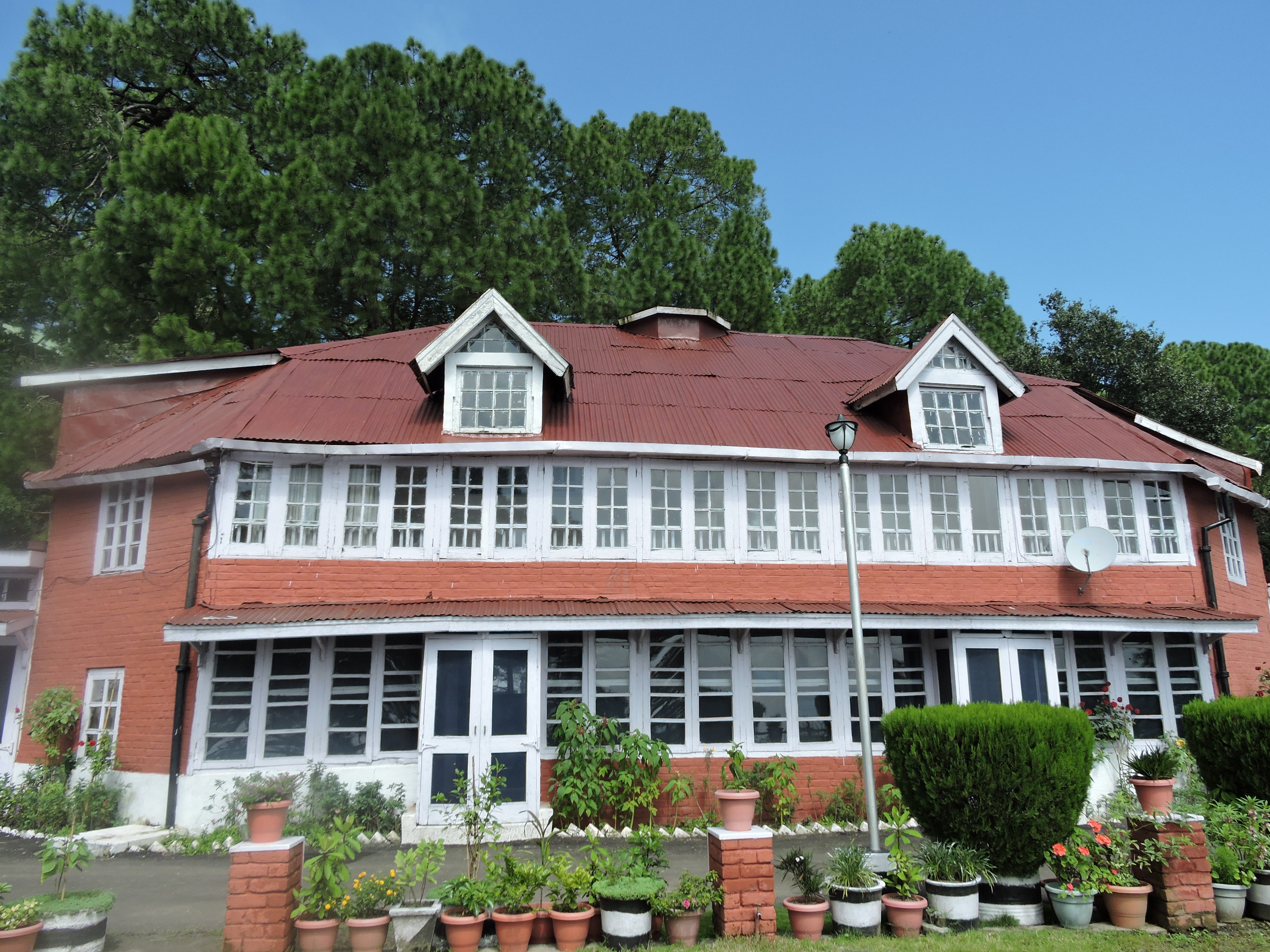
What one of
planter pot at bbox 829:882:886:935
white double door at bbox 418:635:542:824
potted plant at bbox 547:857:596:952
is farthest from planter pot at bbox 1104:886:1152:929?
white double door at bbox 418:635:542:824

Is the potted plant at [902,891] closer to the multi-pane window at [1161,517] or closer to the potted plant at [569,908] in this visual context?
the potted plant at [569,908]

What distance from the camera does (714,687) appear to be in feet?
44.2

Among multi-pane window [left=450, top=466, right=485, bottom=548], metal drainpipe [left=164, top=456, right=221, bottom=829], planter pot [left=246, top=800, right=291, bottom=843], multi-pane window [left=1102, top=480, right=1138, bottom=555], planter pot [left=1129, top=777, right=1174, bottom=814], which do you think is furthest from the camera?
multi-pane window [left=1102, top=480, right=1138, bottom=555]

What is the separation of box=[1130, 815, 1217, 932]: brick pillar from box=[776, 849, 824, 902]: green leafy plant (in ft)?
9.51

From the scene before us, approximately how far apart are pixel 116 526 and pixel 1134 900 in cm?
1463

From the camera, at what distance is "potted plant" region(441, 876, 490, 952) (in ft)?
22.0

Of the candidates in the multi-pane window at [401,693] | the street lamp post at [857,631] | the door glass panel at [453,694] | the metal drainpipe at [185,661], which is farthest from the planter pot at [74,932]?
the street lamp post at [857,631]

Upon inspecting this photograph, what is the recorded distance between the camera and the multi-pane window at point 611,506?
13734 millimetres

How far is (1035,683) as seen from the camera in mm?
13742

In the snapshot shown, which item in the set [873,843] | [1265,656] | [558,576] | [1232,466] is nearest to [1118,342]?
[1232,466]

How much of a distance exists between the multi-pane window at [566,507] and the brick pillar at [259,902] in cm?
722

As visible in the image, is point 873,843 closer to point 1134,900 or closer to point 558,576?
point 1134,900

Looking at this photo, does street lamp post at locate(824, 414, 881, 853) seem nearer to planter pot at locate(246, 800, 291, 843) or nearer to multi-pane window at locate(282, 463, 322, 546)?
planter pot at locate(246, 800, 291, 843)

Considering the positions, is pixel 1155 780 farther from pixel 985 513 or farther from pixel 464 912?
pixel 985 513
